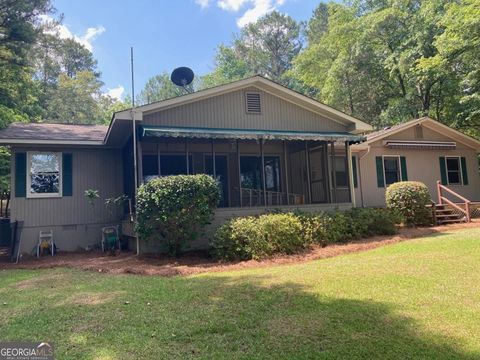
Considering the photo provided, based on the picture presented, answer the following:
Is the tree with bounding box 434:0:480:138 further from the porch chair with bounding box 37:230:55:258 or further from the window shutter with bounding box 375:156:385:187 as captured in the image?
the porch chair with bounding box 37:230:55:258

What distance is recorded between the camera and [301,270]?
6.98 metres

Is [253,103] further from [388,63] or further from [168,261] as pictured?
[388,63]

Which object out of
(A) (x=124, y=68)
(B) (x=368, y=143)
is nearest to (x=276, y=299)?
(A) (x=124, y=68)

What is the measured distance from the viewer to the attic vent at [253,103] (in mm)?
12422

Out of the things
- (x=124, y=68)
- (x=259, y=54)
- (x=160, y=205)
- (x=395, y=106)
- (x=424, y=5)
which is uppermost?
(x=259, y=54)

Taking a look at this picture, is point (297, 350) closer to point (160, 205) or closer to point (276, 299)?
point (276, 299)

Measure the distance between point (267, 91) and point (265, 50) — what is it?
32.0 m

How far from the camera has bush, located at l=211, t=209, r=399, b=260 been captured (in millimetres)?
8773

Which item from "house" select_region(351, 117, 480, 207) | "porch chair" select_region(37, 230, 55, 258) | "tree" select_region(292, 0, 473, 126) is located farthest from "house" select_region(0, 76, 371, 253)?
"tree" select_region(292, 0, 473, 126)

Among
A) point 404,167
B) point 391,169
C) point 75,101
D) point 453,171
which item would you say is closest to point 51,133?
point 391,169

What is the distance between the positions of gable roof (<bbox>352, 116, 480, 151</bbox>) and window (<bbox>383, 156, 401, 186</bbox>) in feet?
3.59

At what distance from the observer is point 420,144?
17.2 meters

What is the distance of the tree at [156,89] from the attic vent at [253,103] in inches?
1492

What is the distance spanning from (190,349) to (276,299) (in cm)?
171
